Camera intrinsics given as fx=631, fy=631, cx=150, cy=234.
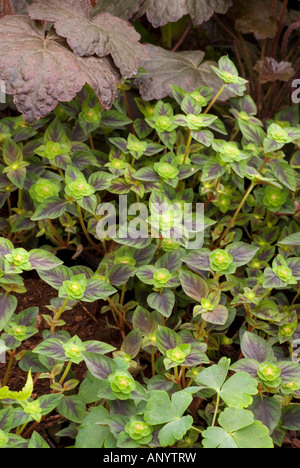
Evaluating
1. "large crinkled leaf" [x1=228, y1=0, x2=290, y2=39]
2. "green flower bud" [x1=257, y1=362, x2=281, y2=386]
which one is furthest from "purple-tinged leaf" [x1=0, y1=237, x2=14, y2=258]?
"large crinkled leaf" [x1=228, y1=0, x2=290, y2=39]

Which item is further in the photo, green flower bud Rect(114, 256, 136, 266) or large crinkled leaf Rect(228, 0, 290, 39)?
large crinkled leaf Rect(228, 0, 290, 39)

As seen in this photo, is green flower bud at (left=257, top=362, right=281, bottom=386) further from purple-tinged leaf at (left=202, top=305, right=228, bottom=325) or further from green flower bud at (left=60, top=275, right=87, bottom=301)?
green flower bud at (left=60, top=275, right=87, bottom=301)

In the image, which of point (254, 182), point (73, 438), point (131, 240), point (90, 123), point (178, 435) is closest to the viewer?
point (178, 435)

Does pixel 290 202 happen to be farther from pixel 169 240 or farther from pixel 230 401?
pixel 230 401

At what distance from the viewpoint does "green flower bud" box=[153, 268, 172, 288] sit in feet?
4.28

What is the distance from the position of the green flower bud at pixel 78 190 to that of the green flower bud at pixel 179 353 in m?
0.39

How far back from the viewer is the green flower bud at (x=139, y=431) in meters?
1.08

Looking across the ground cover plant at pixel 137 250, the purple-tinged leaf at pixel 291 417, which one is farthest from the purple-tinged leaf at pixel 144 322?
the purple-tinged leaf at pixel 291 417

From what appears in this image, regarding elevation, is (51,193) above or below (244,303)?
above

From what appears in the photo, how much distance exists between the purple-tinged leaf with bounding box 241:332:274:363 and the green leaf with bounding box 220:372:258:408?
9cm

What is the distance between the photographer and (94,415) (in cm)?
114

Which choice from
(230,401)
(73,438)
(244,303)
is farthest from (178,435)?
(244,303)

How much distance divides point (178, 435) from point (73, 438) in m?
0.29

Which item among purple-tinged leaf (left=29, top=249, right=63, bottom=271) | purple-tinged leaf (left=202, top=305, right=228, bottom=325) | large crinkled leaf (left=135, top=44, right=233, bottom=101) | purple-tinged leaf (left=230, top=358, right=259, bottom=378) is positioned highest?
large crinkled leaf (left=135, top=44, right=233, bottom=101)
